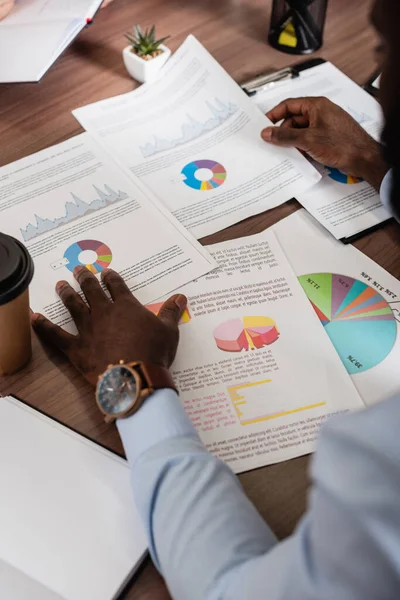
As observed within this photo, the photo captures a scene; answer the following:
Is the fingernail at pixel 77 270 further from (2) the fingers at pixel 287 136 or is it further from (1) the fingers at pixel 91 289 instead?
(2) the fingers at pixel 287 136

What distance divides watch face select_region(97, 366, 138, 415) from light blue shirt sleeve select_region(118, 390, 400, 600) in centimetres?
2

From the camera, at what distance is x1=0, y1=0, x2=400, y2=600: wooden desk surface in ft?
2.31

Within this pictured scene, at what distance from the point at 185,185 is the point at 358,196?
29cm

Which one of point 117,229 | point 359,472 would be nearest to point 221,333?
point 117,229

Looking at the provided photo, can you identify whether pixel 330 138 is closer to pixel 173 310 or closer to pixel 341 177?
pixel 341 177

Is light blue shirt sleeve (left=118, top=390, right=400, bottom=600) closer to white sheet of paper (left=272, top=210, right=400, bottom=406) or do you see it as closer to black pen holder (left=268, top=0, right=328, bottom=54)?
white sheet of paper (left=272, top=210, right=400, bottom=406)

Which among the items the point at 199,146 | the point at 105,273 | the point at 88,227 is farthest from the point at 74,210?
the point at 199,146

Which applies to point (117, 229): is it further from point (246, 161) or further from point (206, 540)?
point (206, 540)

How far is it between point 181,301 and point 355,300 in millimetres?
249

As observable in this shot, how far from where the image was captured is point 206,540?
610mm

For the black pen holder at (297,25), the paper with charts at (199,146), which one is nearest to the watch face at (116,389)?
the paper with charts at (199,146)

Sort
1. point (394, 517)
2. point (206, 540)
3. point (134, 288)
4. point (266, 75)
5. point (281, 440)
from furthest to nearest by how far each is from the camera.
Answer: point (266, 75), point (134, 288), point (281, 440), point (206, 540), point (394, 517)

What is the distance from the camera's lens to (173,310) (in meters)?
0.83

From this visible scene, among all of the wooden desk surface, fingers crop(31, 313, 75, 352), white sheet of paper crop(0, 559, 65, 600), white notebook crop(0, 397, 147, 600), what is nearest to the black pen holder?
the wooden desk surface
